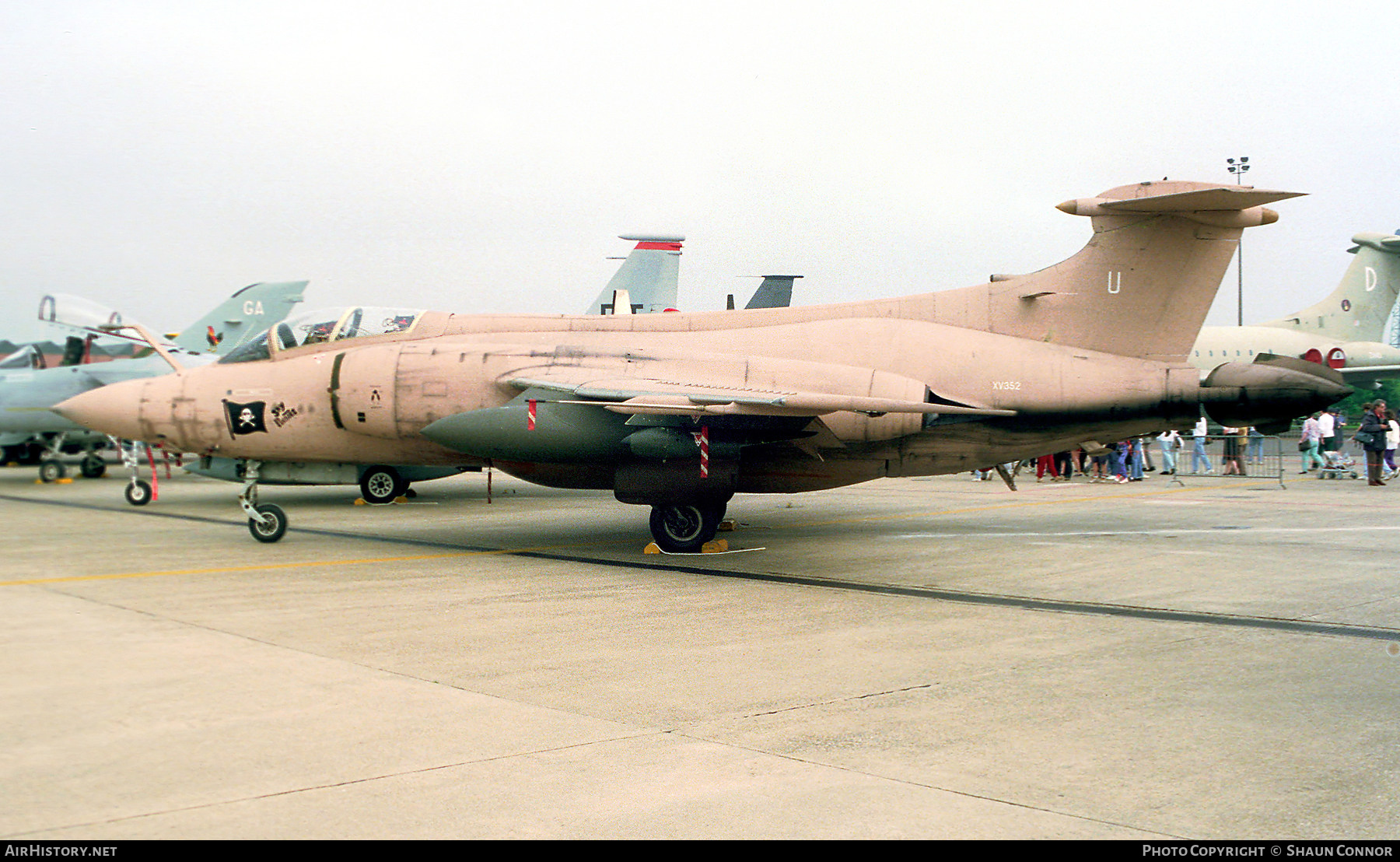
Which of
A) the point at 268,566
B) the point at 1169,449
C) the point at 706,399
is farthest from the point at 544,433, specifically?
the point at 1169,449

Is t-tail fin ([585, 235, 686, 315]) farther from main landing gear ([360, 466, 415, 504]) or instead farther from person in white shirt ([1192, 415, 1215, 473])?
person in white shirt ([1192, 415, 1215, 473])

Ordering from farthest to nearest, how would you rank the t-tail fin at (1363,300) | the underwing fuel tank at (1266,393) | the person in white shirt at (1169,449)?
the t-tail fin at (1363,300)
the person in white shirt at (1169,449)
the underwing fuel tank at (1266,393)

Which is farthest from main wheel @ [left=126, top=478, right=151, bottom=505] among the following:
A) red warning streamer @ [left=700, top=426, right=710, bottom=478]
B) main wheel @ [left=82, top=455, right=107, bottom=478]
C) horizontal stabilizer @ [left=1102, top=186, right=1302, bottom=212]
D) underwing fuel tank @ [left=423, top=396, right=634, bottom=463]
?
horizontal stabilizer @ [left=1102, top=186, right=1302, bottom=212]

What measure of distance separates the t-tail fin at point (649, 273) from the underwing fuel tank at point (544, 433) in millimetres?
18336

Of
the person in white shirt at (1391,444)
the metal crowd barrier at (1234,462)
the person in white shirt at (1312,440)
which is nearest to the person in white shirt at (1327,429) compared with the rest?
the person in white shirt at (1312,440)

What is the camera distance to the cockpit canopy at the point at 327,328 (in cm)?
Answer: 1336

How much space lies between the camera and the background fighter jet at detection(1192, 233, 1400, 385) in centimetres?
3041

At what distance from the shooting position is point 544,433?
37.8ft

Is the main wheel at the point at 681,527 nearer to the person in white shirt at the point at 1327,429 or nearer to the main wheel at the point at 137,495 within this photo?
the main wheel at the point at 137,495

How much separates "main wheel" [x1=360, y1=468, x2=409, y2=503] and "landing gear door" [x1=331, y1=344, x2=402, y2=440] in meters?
7.00

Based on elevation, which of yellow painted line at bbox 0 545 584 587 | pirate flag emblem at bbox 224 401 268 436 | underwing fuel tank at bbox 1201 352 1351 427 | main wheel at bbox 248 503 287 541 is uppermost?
underwing fuel tank at bbox 1201 352 1351 427

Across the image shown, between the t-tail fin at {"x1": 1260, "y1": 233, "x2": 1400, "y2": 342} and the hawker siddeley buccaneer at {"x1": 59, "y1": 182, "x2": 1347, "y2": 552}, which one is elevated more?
the t-tail fin at {"x1": 1260, "y1": 233, "x2": 1400, "y2": 342}

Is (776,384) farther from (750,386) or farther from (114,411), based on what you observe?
(114,411)

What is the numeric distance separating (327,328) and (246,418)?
1.52m
